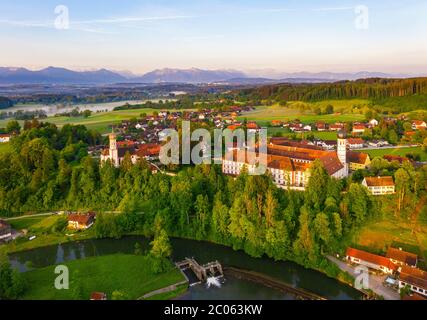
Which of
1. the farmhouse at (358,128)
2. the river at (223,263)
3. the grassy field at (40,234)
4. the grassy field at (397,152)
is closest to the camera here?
the river at (223,263)

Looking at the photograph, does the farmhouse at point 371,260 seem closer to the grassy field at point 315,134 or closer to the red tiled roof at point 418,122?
the grassy field at point 315,134

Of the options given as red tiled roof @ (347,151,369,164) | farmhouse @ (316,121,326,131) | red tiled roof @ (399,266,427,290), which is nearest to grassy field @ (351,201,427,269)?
red tiled roof @ (399,266,427,290)

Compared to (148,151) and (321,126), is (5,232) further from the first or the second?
(321,126)

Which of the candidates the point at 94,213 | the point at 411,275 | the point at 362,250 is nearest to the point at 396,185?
the point at 362,250

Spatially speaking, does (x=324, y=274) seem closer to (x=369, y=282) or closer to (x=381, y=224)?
(x=369, y=282)

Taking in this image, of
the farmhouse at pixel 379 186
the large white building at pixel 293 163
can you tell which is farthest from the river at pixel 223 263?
the farmhouse at pixel 379 186

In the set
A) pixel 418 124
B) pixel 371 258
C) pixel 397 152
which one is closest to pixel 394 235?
pixel 371 258

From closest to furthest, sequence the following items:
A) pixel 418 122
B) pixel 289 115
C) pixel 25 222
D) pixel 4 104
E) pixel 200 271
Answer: pixel 200 271
pixel 25 222
pixel 418 122
pixel 289 115
pixel 4 104
